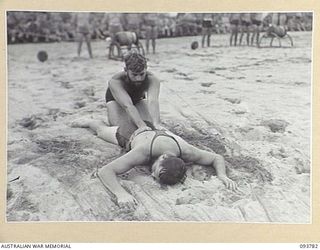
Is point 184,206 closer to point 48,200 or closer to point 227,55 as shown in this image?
point 48,200

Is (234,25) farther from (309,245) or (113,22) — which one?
(309,245)

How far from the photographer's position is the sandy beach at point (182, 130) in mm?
1811

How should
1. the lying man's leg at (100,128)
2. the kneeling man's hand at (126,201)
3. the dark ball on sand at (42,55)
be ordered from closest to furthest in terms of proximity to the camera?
1. the kneeling man's hand at (126,201)
2. the lying man's leg at (100,128)
3. the dark ball on sand at (42,55)

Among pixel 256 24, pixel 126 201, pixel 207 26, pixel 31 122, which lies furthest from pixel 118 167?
pixel 256 24

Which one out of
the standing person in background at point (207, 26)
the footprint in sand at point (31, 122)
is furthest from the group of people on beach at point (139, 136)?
the standing person in background at point (207, 26)

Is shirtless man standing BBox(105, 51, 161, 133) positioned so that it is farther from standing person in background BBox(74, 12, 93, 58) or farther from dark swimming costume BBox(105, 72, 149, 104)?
standing person in background BBox(74, 12, 93, 58)

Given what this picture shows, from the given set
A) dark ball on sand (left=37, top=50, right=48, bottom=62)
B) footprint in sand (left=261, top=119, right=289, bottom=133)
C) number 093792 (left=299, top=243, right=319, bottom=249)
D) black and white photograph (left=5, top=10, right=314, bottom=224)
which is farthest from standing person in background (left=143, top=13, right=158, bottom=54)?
number 093792 (left=299, top=243, right=319, bottom=249)

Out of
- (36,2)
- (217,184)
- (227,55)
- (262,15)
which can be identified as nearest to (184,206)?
(217,184)

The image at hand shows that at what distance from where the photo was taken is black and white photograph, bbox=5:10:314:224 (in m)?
1.81

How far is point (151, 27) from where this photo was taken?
1.95 m

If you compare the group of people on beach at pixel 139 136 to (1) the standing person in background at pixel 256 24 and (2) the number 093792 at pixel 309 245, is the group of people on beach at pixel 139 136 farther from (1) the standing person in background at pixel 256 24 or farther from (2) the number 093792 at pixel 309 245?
(1) the standing person in background at pixel 256 24

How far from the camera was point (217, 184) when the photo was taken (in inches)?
72.3

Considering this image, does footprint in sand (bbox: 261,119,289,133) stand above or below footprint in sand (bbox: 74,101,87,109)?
below

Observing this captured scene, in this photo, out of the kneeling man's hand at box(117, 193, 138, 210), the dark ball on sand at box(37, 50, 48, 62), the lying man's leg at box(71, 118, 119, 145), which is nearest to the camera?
the kneeling man's hand at box(117, 193, 138, 210)
